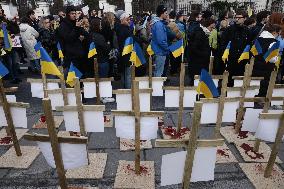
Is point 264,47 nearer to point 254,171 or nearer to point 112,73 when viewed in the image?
point 254,171

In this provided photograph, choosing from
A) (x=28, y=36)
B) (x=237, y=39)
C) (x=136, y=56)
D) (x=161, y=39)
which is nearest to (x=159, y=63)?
(x=161, y=39)

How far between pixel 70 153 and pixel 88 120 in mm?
822

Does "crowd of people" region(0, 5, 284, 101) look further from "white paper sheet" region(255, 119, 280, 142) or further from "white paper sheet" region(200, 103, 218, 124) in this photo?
"white paper sheet" region(255, 119, 280, 142)

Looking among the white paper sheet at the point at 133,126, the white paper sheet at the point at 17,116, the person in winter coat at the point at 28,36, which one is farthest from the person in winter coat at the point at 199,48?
the person in winter coat at the point at 28,36

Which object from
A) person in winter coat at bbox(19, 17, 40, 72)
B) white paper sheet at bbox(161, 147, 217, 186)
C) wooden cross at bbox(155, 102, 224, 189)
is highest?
person in winter coat at bbox(19, 17, 40, 72)

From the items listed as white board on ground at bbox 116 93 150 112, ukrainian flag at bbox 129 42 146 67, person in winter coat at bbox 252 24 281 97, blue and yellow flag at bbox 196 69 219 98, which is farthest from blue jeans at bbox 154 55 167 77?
blue and yellow flag at bbox 196 69 219 98

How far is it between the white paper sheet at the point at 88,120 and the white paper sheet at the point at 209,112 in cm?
136

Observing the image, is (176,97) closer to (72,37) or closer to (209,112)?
(209,112)

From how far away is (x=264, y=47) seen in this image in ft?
17.6

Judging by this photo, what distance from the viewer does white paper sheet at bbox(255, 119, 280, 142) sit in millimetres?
3216

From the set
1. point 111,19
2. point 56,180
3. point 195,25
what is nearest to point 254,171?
point 56,180

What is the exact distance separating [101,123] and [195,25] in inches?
170

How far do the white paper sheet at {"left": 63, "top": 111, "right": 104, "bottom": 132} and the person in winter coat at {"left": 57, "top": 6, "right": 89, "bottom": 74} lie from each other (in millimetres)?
2441

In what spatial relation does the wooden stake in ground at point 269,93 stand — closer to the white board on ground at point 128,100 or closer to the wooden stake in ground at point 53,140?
the white board on ground at point 128,100
